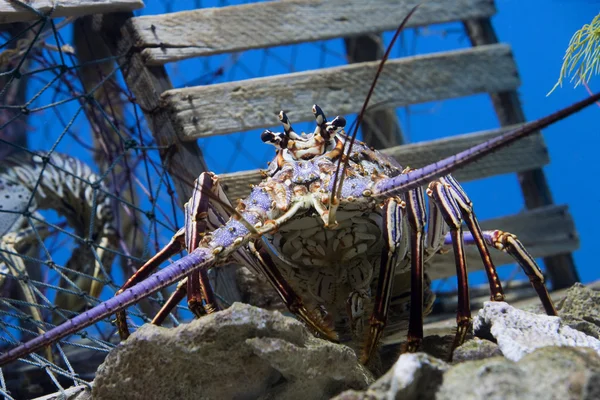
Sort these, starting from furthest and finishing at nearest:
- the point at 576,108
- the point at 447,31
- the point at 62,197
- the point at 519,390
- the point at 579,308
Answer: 1. the point at 62,197
2. the point at 447,31
3. the point at 579,308
4. the point at 576,108
5. the point at 519,390

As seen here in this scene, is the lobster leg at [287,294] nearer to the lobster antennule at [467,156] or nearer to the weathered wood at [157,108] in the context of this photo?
the lobster antennule at [467,156]

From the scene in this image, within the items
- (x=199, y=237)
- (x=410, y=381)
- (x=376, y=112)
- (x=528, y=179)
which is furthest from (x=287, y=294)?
(x=528, y=179)

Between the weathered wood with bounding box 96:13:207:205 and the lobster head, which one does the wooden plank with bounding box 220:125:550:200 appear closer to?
the weathered wood with bounding box 96:13:207:205

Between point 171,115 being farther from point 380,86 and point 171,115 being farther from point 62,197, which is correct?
point 62,197

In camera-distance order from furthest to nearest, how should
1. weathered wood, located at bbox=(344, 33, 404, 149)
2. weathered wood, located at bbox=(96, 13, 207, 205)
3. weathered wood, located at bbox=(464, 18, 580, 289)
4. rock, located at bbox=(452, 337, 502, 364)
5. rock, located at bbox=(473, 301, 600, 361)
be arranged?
1. weathered wood, located at bbox=(344, 33, 404, 149)
2. weathered wood, located at bbox=(464, 18, 580, 289)
3. weathered wood, located at bbox=(96, 13, 207, 205)
4. rock, located at bbox=(452, 337, 502, 364)
5. rock, located at bbox=(473, 301, 600, 361)

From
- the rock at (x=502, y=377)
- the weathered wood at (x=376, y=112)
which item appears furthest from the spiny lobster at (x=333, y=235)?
the weathered wood at (x=376, y=112)

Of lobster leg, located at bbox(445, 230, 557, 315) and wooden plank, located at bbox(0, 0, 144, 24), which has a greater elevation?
wooden plank, located at bbox(0, 0, 144, 24)

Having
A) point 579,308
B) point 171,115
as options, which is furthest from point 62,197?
point 579,308

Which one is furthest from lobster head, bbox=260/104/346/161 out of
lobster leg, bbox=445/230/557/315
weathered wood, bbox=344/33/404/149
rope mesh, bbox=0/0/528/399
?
weathered wood, bbox=344/33/404/149
